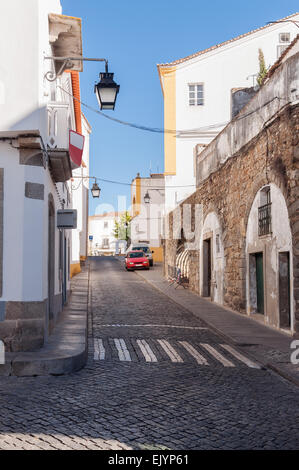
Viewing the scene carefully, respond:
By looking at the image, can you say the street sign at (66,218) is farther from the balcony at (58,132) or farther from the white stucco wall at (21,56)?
the white stucco wall at (21,56)

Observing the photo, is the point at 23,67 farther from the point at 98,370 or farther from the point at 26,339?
the point at 98,370

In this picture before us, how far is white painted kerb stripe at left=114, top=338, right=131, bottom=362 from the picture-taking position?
8.99 metres

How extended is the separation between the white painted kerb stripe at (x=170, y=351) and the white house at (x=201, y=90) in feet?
68.3

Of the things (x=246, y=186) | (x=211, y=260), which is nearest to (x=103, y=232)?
(x=211, y=260)

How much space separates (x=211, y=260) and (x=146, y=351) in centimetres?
1034

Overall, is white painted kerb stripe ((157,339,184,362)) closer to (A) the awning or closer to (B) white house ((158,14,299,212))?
(A) the awning

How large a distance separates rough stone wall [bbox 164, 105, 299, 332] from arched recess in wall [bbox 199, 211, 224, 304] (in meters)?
0.45

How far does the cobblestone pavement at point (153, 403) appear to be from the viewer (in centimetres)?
490

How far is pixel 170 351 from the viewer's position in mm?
9688

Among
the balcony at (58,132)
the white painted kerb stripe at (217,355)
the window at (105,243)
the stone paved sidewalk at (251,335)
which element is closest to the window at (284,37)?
the stone paved sidewalk at (251,335)

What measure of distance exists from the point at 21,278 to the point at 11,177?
A: 171 cm

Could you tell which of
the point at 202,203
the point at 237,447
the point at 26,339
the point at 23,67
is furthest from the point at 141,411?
the point at 202,203
